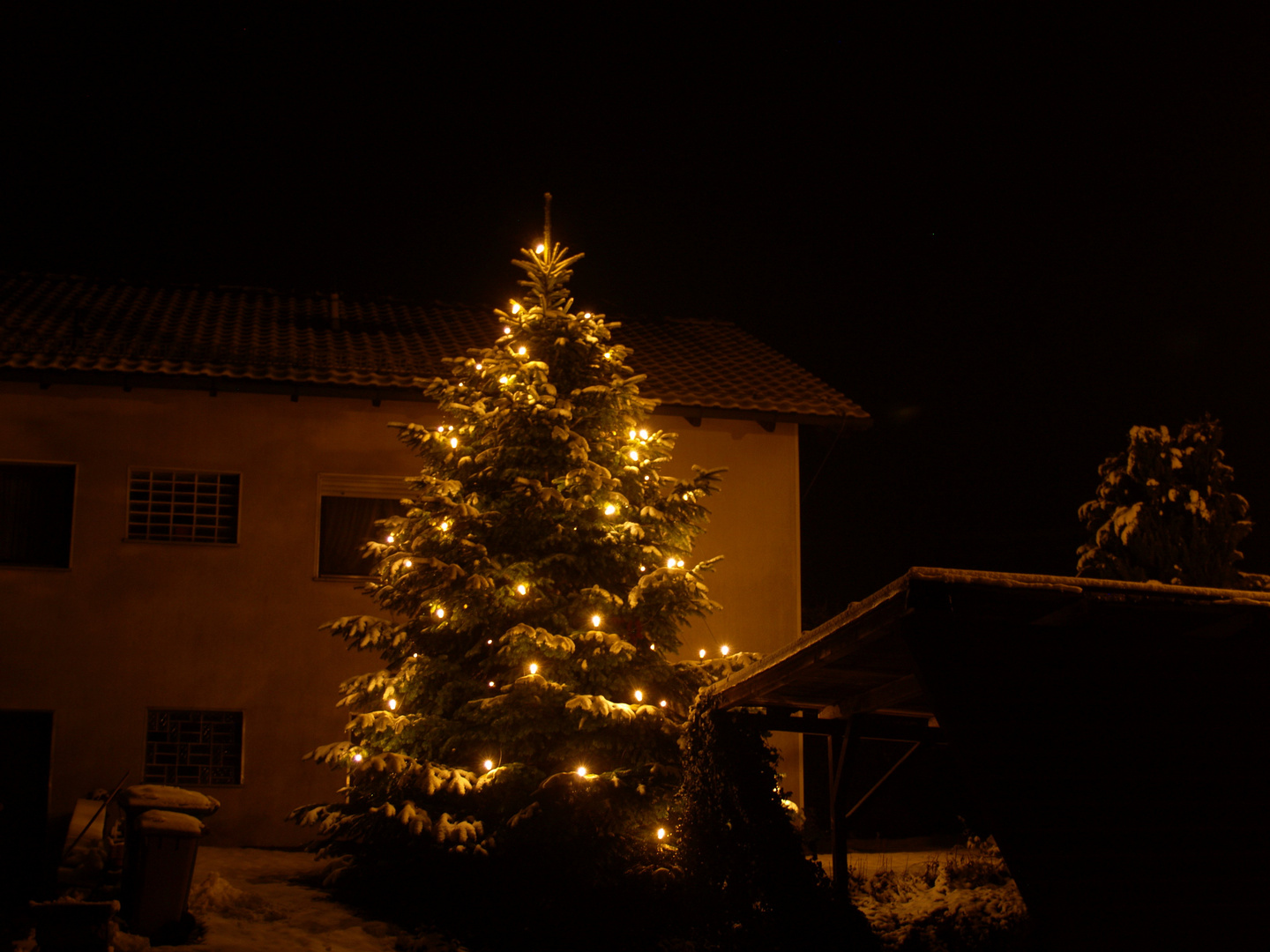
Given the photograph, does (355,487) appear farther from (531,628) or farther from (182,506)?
(531,628)

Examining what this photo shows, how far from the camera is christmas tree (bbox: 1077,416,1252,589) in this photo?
12086 mm

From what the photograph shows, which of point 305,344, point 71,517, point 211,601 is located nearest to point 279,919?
point 211,601

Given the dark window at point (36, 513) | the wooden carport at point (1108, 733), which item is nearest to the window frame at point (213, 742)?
the dark window at point (36, 513)

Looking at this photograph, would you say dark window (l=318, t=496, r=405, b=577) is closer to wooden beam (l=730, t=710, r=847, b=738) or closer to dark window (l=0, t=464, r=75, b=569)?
dark window (l=0, t=464, r=75, b=569)

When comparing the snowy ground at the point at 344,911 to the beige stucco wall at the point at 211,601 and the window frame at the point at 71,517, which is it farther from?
the window frame at the point at 71,517

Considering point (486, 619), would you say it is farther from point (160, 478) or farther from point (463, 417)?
point (160, 478)

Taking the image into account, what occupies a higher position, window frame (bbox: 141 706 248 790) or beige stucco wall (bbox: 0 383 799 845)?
beige stucco wall (bbox: 0 383 799 845)

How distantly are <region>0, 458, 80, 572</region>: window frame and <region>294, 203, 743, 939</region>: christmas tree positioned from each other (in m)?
4.67

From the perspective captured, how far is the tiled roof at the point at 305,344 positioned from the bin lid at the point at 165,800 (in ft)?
18.5

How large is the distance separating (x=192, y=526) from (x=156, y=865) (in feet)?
A: 18.6

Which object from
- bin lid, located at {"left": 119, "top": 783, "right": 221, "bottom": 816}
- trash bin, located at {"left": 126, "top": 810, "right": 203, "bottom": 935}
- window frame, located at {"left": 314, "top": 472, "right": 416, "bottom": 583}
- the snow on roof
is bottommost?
trash bin, located at {"left": 126, "top": 810, "right": 203, "bottom": 935}

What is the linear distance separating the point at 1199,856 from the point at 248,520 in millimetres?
10699

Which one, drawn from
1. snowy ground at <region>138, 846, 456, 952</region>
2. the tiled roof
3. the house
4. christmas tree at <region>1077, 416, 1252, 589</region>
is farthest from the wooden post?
the tiled roof

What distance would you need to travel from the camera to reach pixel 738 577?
1338cm
